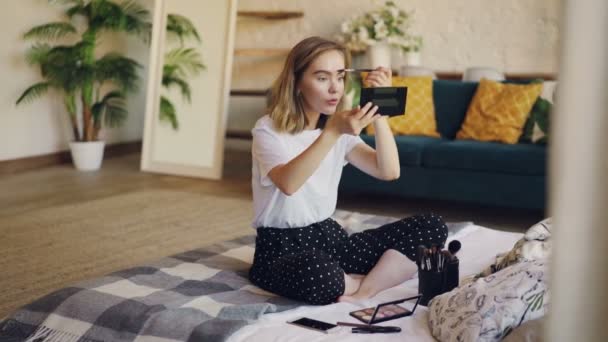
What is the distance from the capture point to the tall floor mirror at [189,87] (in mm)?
5461

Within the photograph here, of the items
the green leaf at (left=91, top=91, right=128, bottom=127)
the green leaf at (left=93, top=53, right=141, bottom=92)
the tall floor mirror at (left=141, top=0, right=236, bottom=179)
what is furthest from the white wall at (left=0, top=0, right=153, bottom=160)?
the tall floor mirror at (left=141, top=0, right=236, bottom=179)

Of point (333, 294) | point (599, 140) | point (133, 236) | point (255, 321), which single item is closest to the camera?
point (599, 140)

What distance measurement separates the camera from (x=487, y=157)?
4.15 metres

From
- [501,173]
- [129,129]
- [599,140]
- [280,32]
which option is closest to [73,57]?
[129,129]

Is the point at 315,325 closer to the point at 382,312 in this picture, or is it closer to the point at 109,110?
the point at 382,312

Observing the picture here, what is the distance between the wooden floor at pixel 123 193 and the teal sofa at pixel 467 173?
15 centimetres

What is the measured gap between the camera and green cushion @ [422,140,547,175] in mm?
4047

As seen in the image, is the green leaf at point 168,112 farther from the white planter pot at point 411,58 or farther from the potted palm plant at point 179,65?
the white planter pot at point 411,58

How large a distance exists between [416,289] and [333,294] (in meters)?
0.31

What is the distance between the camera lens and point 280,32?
6.25 meters

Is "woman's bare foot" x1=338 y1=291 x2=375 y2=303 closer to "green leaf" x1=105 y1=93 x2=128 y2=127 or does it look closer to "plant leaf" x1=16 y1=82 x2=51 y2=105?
"plant leaf" x1=16 y1=82 x2=51 y2=105

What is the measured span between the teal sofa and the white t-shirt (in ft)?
6.39

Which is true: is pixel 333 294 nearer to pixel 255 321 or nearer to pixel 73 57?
pixel 255 321

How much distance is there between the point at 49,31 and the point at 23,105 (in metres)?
0.56
